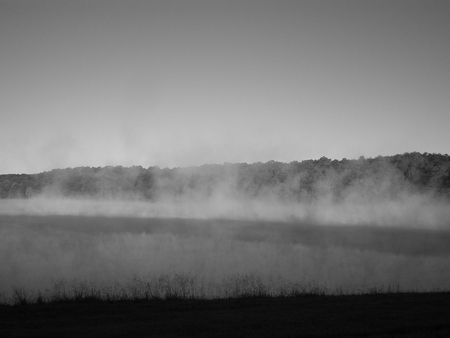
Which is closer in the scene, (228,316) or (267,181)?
(228,316)

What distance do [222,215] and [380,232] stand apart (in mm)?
38359

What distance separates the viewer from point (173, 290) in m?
19.9

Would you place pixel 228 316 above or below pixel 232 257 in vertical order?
above

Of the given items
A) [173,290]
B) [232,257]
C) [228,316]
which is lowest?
[232,257]

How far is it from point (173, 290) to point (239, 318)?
8842 millimetres

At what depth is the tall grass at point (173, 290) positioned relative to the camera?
1650 centimetres

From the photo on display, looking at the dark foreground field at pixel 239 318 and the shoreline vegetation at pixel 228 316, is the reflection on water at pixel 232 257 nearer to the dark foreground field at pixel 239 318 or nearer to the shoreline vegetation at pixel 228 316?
the shoreline vegetation at pixel 228 316

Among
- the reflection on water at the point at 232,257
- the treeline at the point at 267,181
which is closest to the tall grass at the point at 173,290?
the reflection on water at the point at 232,257

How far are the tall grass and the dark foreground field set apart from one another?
4.95ft

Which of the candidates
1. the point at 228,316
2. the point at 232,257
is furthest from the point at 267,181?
the point at 228,316

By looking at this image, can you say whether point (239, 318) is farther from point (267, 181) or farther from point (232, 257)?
point (267, 181)

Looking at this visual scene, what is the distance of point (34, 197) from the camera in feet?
351

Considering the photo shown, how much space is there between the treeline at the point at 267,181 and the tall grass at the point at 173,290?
201ft

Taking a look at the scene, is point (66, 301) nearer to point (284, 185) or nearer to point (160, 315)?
point (160, 315)
